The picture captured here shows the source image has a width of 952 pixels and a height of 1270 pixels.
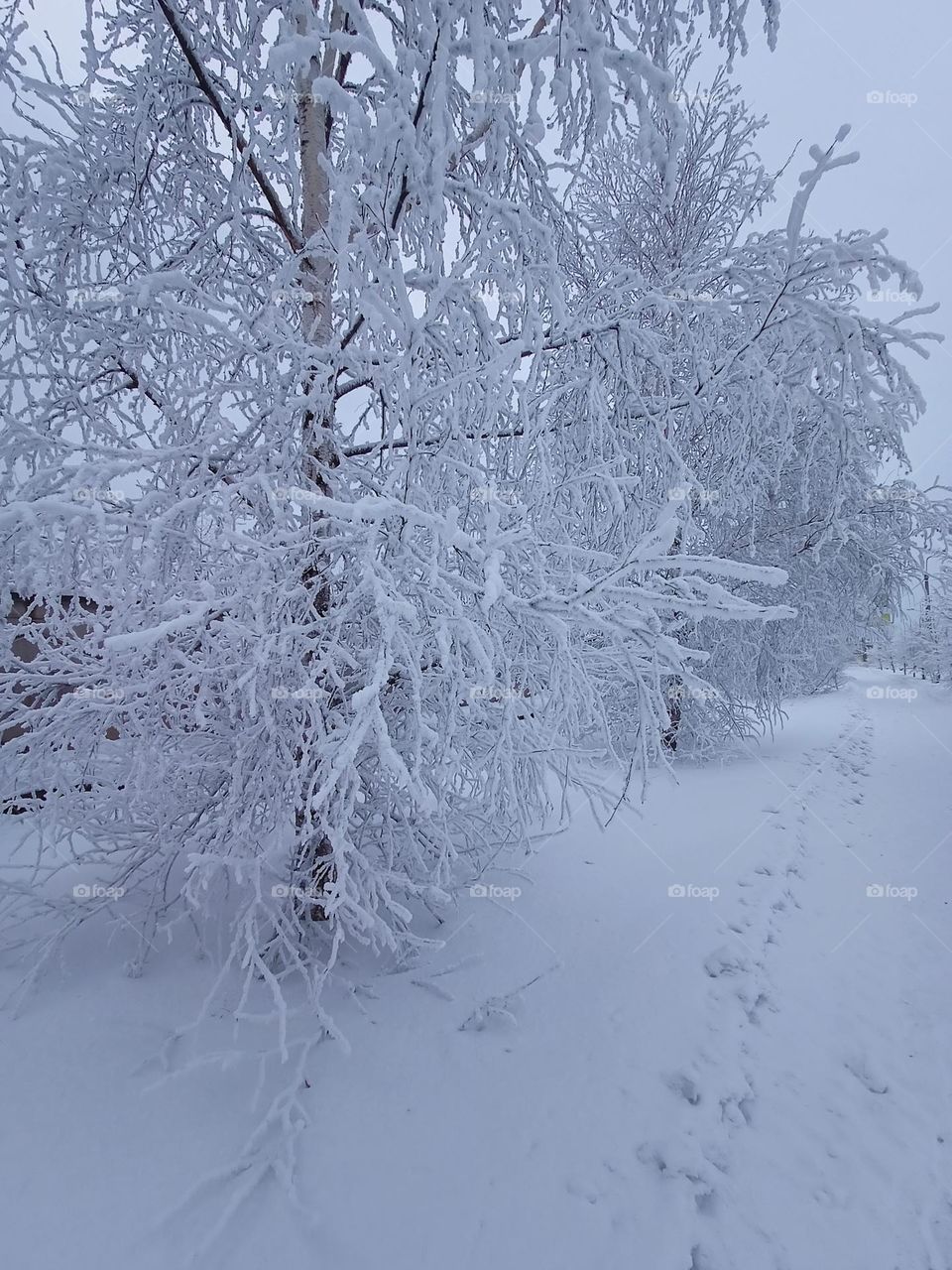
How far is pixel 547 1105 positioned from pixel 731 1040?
980mm

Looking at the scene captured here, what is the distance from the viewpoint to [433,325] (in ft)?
8.20

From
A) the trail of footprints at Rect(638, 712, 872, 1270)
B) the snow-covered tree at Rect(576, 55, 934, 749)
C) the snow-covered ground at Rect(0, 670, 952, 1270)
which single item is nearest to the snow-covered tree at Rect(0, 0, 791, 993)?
the snow-covered tree at Rect(576, 55, 934, 749)

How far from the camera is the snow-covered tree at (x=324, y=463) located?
207 cm

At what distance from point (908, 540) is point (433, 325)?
7.18m

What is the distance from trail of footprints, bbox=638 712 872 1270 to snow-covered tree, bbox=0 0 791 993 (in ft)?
4.31

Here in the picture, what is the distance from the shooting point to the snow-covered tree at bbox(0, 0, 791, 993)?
2.07m

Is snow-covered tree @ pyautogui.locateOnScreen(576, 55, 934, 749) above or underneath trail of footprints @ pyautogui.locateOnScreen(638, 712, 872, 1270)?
above

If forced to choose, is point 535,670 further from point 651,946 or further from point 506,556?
point 651,946

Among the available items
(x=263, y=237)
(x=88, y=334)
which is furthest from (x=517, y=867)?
(x=263, y=237)

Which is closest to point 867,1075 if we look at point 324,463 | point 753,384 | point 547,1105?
point 547,1105

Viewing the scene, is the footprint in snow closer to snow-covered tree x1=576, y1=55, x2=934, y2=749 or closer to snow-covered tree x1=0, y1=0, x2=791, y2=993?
snow-covered tree x1=0, y1=0, x2=791, y2=993

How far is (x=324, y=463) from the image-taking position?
313cm

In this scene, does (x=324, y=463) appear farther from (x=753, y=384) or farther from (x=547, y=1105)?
(x=547, y=1105)

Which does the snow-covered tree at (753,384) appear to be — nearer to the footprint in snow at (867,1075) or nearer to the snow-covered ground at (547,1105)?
the snow-covered ground at (547,1105)
